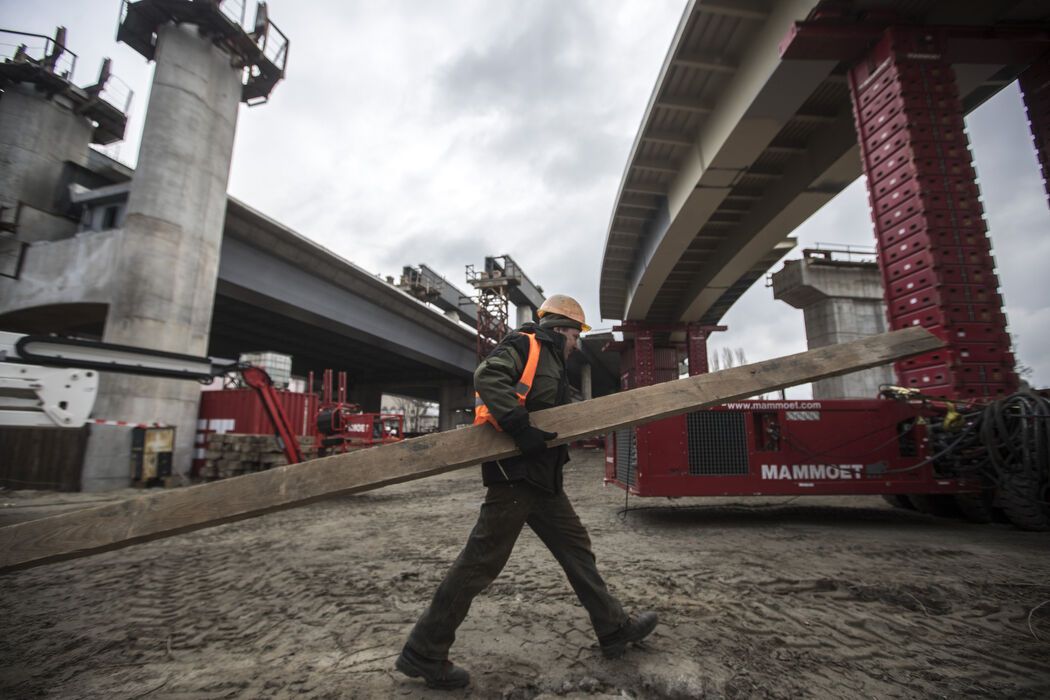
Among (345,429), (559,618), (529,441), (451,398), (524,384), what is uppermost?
(451,398)

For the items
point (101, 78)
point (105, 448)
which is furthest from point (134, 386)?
point (101, 78)

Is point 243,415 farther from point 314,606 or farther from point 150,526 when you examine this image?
point 150,526

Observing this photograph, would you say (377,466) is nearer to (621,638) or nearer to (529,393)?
(529,393)

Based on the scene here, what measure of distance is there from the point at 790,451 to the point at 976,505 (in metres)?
2.37

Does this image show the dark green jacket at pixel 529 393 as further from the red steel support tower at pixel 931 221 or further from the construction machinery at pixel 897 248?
the red steel support tower at pixel 931 221

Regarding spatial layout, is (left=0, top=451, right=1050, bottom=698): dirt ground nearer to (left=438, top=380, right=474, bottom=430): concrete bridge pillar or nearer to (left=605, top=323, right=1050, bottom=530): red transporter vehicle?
(left=605, top=323, right=1050, bottom=530): red transporter vehicle

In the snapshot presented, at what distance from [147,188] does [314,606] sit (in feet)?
45.4

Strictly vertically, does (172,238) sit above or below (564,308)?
above

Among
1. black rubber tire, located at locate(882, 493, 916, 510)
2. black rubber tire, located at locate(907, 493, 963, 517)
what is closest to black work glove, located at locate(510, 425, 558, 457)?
black rubber tire, located at locate(907, 493, 963, 517)

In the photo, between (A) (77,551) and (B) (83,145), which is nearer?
(A) (77,551)

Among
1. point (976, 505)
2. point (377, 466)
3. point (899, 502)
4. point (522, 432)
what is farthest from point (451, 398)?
point (522, 432)

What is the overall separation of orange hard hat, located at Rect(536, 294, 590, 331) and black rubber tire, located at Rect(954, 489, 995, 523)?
633cm

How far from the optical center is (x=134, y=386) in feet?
38.5

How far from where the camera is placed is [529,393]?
8.87 feet
